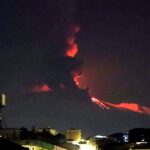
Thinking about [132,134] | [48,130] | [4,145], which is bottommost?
[4,145]

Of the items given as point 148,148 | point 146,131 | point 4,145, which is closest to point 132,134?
point 146,131

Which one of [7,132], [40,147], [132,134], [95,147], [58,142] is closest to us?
[40,147]

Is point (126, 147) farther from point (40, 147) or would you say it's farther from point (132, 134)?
point (132, 134)

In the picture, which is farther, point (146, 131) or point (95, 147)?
point (146, 131)

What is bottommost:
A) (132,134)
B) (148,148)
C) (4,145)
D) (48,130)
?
(4,145)

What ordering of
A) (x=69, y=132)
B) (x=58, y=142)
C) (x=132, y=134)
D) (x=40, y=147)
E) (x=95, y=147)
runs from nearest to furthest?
(x=40, y=147), (x=58, y=142), (x=95, y=147), (x=69, y=132), (x=132, y=134)

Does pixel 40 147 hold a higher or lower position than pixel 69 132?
lower

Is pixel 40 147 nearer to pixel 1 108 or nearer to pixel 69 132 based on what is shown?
pixel 1 108

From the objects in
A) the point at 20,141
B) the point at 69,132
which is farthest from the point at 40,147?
the point at 69,132

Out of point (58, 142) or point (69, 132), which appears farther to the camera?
point (69, 132)
